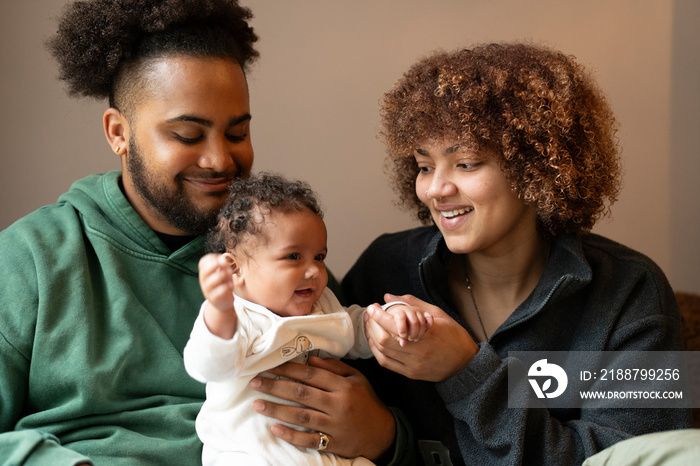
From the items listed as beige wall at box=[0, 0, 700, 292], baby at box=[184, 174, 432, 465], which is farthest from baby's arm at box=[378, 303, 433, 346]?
beige wall at box=[0, 0, 700, 292]

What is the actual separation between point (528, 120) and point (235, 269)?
0.81 metres

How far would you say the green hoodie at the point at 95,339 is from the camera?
5.21ft

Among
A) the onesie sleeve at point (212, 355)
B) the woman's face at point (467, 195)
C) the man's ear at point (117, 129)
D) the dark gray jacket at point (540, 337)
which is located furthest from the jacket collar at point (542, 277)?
the man's ear at point (117, 129)

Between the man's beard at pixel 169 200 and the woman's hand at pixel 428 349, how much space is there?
0.50 metres

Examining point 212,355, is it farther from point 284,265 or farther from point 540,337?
point 540,337

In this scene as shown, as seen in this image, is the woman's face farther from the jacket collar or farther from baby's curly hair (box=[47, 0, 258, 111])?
baby's curly hair (box=[47, 0, 258, 111])

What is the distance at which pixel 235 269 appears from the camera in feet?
5.24

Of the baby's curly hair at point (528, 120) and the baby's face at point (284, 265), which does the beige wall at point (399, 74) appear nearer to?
the baby's curly hair at point (528, 120)

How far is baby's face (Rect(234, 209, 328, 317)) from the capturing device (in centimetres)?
154

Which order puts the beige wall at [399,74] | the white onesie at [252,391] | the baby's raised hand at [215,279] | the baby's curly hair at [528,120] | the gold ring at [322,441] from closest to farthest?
the baby's raised hand at [215,279], the white onesie at [252,391], the gold ring at [322,441], the baby's curly hair at [528,120], the beige wall at [399,74]

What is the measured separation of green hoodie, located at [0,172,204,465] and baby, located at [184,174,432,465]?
17 cm

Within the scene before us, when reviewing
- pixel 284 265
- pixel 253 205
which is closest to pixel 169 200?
pixel 253 205

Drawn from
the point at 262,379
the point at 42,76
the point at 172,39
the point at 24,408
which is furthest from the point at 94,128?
the point at 262,379

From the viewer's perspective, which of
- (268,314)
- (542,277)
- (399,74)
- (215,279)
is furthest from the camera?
(399,74)
